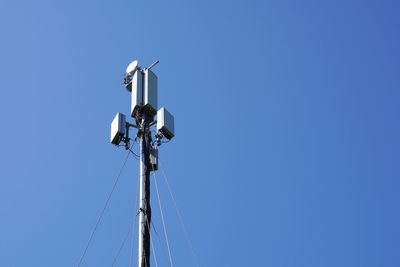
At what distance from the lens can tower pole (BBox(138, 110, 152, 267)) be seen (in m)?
17.4

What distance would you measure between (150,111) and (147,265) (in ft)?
20.0

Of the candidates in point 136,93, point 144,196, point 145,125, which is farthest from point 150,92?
point 144,196

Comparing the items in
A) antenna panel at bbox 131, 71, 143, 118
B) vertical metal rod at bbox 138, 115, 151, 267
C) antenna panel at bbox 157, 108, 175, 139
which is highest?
antenna panel at bbox 131, 71, 143, 118

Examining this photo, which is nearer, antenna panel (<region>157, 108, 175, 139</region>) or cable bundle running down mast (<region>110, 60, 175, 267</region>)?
cable bundle running down mast (<region>110, 60, 175, 267</region>)

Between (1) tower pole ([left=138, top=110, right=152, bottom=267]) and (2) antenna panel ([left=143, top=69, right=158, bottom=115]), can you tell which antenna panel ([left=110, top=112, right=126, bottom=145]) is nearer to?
(1) tower pole ([left=138, top=110, right=152, bottom=267])

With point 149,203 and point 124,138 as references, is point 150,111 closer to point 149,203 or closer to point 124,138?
point 124,138

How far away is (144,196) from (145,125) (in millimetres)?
3005

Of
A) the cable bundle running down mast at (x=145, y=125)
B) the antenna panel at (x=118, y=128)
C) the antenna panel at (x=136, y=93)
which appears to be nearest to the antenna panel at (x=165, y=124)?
the cable bundle running down mast at (x=145, y=125)

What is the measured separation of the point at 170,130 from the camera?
807 inches

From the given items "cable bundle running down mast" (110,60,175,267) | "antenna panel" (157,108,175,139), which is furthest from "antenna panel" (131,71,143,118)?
"antenna panel" (157,108,175,139)

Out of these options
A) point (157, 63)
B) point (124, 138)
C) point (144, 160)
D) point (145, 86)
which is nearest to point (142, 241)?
point (144, 160)

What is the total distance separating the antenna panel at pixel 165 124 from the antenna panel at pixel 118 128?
1.26 metres

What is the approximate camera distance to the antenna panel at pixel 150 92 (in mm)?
21027

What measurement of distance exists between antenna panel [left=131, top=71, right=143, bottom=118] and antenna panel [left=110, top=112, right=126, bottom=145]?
0.49 m
